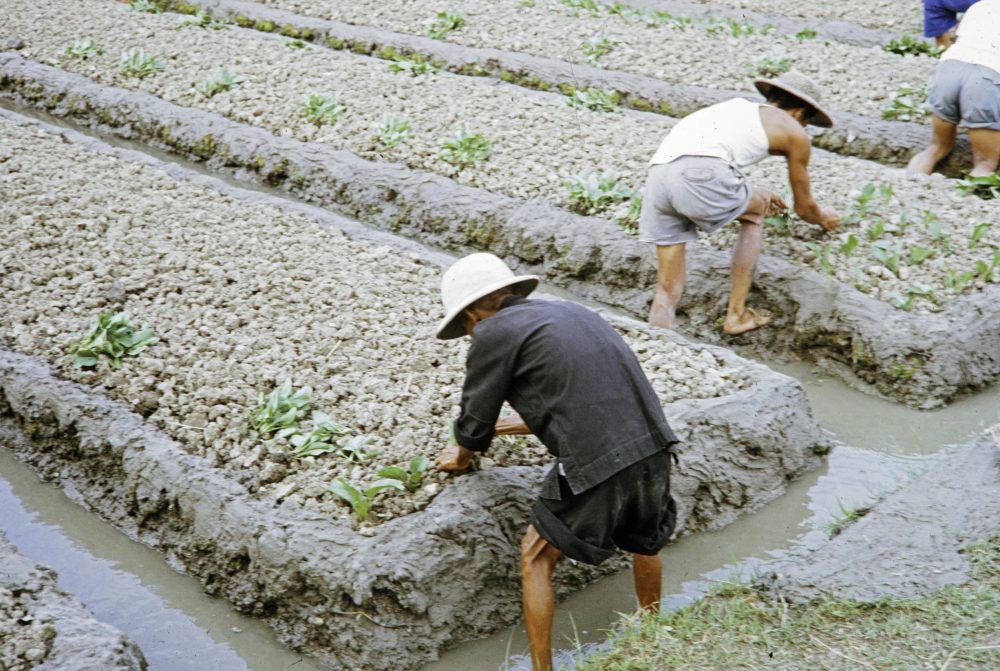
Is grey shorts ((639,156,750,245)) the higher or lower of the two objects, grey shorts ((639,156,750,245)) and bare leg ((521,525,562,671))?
the higher

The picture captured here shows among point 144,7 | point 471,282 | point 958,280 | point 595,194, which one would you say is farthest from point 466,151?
point 144,7

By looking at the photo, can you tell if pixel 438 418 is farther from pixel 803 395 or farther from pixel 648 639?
pixel 803 395

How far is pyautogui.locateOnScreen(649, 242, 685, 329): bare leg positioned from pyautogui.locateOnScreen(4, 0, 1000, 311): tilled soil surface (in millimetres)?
710

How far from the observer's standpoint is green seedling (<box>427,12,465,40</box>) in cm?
1056

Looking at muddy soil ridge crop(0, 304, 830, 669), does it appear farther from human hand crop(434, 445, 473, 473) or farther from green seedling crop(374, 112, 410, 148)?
green seedling crop(374, 112, 410, 148)

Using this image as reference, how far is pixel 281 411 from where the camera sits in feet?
14.0

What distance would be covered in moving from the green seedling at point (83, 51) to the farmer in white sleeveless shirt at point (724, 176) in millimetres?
6922

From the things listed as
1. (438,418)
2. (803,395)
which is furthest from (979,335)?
(438,418)

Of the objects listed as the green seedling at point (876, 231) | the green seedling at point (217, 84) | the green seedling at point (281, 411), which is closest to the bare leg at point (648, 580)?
the green seedling at point (281, 411)

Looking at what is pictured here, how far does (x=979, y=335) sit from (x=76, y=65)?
8508 millimetres

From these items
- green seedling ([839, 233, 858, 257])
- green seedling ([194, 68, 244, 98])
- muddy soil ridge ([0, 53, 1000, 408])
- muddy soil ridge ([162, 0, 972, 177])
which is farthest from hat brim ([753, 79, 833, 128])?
green seedling ([194, 68, 244, 98])

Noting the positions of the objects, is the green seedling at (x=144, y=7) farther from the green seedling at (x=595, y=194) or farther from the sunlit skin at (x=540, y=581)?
the sunlit skin at (x=540, y=581)

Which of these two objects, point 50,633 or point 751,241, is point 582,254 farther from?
point 50,633

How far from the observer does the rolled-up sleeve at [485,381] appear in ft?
10.5
